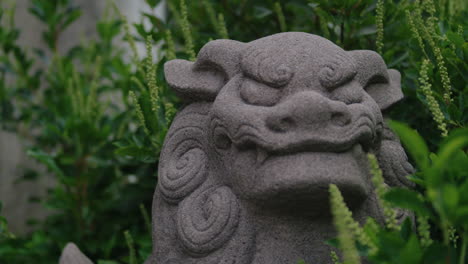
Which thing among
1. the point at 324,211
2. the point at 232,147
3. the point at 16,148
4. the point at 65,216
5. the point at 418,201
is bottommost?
the point at 16,148

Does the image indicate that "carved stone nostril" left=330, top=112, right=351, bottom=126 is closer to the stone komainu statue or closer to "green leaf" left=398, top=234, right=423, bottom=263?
the stone komainu statue

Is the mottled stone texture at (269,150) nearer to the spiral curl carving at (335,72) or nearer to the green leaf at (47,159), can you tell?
the spiral curl carving at (335,72)

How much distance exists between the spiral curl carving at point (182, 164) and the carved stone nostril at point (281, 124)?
0.26 metres

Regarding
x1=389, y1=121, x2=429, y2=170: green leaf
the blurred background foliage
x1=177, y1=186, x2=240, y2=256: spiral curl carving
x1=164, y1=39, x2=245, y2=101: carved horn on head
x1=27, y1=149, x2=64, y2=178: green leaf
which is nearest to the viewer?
x1=389, y1=121, x2=429, y2=170: green leaf

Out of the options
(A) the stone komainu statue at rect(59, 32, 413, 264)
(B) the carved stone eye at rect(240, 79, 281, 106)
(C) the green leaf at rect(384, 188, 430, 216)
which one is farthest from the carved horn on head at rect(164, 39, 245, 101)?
(C) the green leaf at rect(384, 188, 430, 216)

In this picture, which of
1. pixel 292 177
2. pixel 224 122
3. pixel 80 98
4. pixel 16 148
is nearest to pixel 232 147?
pixel 224 122

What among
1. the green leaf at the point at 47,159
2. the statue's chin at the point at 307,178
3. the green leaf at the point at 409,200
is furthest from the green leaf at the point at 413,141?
the green leaf at the point at 47,159

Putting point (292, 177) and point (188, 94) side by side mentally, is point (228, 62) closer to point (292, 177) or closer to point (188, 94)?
point (188, 94)

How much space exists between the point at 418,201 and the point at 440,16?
3.37 ft

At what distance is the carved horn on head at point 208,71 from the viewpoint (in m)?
1.46

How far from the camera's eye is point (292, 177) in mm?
1228

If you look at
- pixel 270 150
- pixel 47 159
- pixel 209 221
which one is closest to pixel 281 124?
pixel 270 150

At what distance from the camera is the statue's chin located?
1229 millimetres

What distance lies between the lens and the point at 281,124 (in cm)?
126
